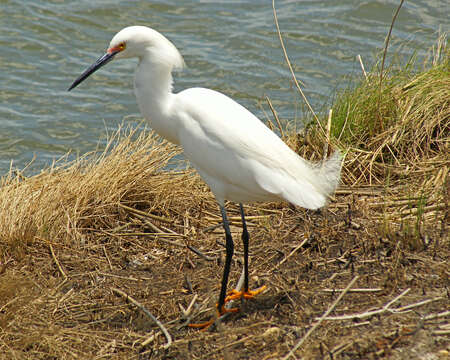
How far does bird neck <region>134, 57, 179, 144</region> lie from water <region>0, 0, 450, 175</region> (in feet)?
10.7

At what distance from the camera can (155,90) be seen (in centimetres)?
348

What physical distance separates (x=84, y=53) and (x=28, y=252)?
5.00 m

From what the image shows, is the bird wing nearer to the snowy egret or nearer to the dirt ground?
the snowy egret

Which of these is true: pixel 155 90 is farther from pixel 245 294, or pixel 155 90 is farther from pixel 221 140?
pixel 245 294

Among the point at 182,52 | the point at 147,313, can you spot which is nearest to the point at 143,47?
the point at 147,313

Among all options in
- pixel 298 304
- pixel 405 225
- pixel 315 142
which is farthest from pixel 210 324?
pixel 315 142

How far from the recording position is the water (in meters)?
7.21

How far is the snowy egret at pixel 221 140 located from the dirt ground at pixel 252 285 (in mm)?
327

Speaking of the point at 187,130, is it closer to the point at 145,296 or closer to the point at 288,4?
the point at 145,296

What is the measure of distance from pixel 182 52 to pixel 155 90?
4.97m

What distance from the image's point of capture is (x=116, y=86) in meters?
7.90

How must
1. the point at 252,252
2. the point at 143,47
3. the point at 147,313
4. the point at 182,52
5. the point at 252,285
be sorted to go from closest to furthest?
the point at 147,313, the point at 143,47, the point at 252,285, the point at 252,252, the point at 182,52

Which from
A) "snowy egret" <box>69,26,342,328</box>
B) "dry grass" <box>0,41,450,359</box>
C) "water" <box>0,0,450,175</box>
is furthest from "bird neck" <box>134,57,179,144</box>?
"water" <box>0,0,450,175</box>

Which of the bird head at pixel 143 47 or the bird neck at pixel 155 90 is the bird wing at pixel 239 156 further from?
the bird head at pixel 143 47
